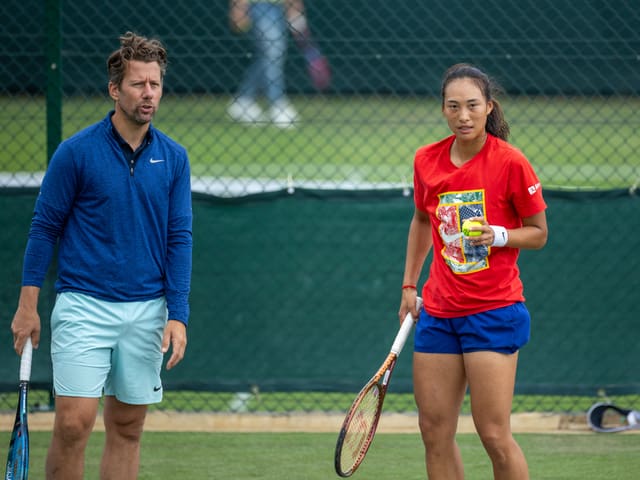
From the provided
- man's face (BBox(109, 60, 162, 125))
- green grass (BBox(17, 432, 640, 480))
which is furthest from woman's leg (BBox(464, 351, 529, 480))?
man's face (BBox(109, 60, 162, 125))

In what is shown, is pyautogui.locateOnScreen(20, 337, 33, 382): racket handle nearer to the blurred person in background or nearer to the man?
the man

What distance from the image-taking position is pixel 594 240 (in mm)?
5586

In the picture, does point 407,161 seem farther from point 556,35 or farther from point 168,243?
point 168,243

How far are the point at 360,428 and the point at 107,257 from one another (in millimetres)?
1116

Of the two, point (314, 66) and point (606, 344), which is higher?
point (314, 66)

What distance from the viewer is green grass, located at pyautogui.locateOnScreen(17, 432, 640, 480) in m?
4.71

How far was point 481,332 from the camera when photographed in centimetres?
353

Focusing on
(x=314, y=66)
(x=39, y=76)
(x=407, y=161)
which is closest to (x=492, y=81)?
(x=39, y=76)

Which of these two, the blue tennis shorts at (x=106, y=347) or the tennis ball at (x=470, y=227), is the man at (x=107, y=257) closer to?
the blue tennis shorts at (x=106, y=347)

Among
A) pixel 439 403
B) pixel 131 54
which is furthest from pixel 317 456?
pixel 131 54

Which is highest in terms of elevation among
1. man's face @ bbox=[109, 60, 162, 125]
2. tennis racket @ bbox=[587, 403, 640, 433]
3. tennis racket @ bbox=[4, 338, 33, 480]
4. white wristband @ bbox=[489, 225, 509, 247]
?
man's face @ bbox=[109, 60, 162, 125]

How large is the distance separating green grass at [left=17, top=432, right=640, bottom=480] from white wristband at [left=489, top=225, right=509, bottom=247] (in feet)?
5.15

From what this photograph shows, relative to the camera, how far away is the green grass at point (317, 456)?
15.5 feet

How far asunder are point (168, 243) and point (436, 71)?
632cm
